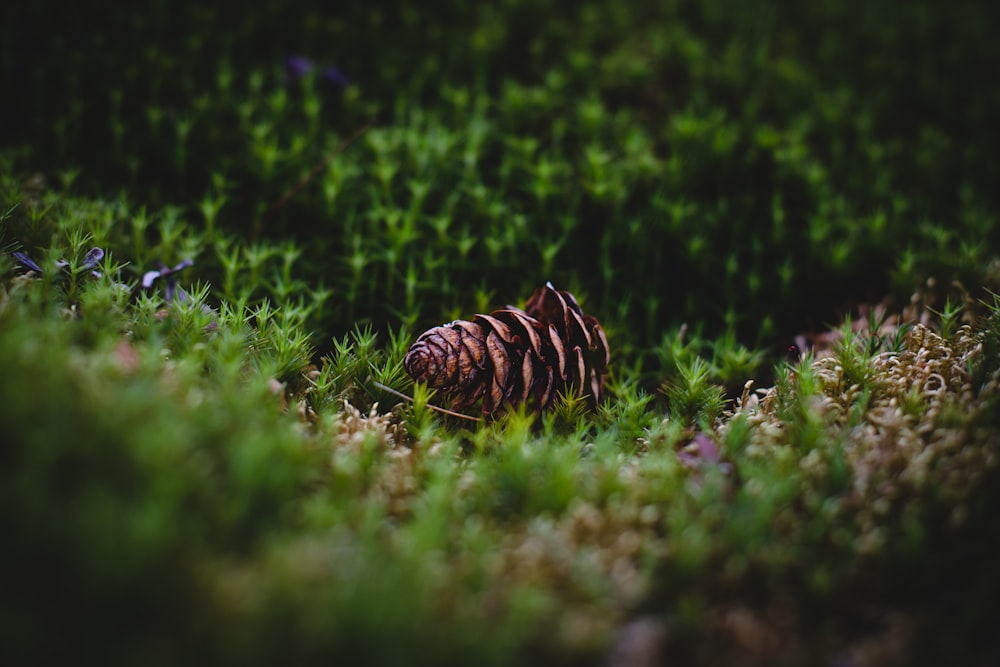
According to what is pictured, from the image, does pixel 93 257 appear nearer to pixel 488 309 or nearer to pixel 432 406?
pixel 432 406

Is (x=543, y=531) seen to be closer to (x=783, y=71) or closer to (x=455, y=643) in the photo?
(x=455, y=643)

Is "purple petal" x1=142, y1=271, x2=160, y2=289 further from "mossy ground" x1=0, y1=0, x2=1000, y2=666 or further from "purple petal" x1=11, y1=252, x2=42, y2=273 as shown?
"purple petal" x1=11, y1=252, x2=42, y2=273

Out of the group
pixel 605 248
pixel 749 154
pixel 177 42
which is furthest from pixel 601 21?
pixel 177 42

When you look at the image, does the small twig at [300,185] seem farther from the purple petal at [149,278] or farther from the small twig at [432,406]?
the small twig at [432,406]

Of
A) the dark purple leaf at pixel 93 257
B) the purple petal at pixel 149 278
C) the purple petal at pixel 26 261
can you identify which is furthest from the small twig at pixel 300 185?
the purple petal at pixel 26 261

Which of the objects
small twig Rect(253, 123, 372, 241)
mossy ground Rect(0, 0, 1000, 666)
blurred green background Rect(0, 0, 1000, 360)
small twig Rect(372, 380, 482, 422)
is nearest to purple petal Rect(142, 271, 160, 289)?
mossy ground Rect(0, 0, 1000, 666)

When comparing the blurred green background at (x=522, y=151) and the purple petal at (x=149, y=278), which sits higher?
the blurred green background at (x=522, y=151)

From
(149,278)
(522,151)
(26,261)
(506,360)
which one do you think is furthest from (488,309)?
(26,261)
